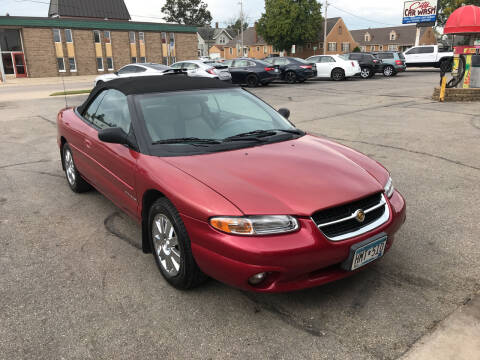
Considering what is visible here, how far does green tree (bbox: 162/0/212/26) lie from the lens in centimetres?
9681

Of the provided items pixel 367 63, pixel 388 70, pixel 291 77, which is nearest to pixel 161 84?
pixel 291 77

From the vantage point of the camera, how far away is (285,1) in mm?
56562

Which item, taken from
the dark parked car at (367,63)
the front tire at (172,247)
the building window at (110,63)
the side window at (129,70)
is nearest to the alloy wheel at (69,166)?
the front tire at (172,247)

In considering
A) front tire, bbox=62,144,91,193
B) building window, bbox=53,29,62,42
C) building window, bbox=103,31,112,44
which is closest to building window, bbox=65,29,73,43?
building window, bbox=53,29,62,42

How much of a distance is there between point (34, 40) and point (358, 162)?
47007 millimetres

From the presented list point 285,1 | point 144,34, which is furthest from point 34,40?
point 285,1

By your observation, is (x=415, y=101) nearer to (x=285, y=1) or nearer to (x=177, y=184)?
(x=177, y=184)

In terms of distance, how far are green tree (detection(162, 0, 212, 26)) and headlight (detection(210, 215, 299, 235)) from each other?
339 feet

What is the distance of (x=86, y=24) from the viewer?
45.1 m

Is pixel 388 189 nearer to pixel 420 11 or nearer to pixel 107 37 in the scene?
pixel 420 11

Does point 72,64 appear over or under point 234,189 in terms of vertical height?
over

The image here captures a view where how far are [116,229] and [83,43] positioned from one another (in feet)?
154

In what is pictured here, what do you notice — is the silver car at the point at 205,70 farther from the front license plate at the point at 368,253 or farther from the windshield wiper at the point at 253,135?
the front license plate at the point at 368,253

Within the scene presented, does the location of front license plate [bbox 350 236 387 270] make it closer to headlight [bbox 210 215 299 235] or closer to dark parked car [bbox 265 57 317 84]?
headlight [bbox 210 215 299 235]
